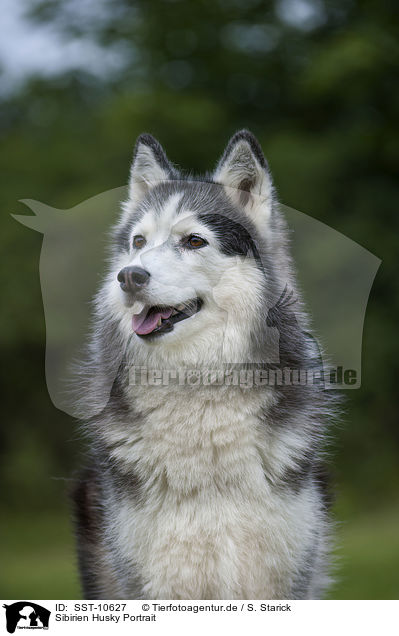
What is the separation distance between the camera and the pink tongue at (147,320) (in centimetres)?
224

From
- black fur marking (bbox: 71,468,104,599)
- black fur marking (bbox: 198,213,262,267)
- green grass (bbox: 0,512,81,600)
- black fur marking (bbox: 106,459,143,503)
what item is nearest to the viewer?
black fur marking (bbox: 198,213,262,267)

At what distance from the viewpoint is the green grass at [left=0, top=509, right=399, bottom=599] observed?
3.28 meters

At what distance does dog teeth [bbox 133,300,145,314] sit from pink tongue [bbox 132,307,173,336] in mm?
11

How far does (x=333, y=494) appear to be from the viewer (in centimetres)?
270

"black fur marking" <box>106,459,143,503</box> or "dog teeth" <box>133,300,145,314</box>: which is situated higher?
"dog teeth" <box>133,300,145,314</box>

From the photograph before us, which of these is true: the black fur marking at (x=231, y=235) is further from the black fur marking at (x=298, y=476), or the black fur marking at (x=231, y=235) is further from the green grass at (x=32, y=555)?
the green grass at (x=32, y=555)

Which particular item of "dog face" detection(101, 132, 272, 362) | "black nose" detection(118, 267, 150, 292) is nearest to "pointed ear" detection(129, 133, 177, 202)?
"dog face" detection(101, 132, 272, 362)

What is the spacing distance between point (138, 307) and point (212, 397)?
0.39 m

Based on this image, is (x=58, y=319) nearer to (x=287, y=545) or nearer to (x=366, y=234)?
(x=287, y=545)

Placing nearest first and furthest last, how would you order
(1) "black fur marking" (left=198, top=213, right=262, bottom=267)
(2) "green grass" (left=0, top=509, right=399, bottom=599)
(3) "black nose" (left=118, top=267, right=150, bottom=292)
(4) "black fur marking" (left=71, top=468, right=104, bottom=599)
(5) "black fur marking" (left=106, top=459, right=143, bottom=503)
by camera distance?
(3) "black nose" (left=118, top=267, right=150, bottom=292) → (1) "black fur marking" (left=198, top=213, right=262, bottom=267) → (5) "black fur marking" (left=106, top=459, right=143, bottom=503) → (4) "black fur marking" (left=71, top=468, right=104, bottom=599) → (2) "green grass" (left=0, top=509, right=399, bottom=599)

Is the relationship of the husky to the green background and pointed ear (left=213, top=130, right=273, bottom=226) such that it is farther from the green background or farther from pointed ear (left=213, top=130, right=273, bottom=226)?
the green background

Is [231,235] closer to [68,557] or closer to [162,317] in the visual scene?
[162,317]
